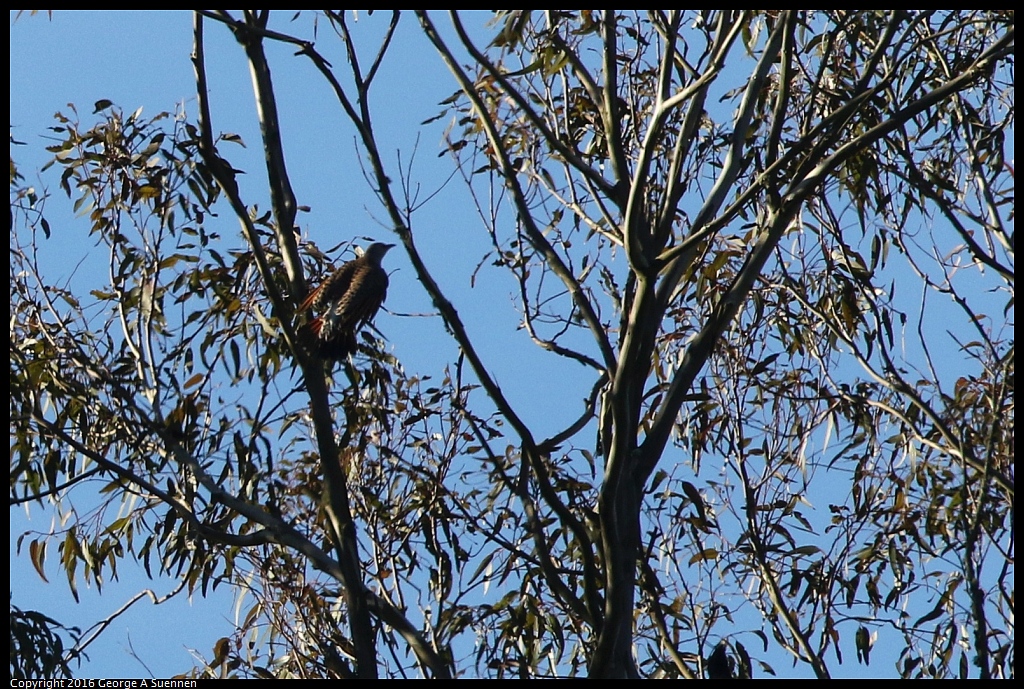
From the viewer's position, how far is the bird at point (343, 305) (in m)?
4.85

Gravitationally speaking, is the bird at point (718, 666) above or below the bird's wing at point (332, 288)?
below

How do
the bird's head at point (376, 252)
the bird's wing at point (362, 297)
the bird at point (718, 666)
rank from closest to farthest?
1. the bird at point (718, 666)
2. the bird's wing at point (362, 297)
3. the bird's head at point (376, 252)

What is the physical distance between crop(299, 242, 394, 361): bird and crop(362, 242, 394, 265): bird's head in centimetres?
15

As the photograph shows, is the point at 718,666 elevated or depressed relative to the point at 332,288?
depressed

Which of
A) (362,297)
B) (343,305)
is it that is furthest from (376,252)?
(343,305)

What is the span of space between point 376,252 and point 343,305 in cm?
161

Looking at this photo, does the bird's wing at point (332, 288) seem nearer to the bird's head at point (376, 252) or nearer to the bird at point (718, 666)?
the bird's head at point (376, 252)

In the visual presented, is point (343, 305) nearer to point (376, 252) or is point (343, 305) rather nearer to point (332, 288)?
point (332, 288)

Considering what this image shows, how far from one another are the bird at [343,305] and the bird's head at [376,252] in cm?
15

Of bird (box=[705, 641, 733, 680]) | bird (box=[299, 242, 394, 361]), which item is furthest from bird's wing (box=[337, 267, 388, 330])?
bird (box=[705, 641, 733, 680])

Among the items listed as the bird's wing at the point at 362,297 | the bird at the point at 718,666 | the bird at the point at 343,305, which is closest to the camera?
the bird at the point at 718,666

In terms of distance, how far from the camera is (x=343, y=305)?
5.07 metres

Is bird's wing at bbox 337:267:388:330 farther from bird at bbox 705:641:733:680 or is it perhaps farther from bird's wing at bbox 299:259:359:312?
bird at bbox 705:641:733:680

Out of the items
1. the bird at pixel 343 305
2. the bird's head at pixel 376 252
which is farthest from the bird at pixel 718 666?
the bird's head at pixel 376 252
